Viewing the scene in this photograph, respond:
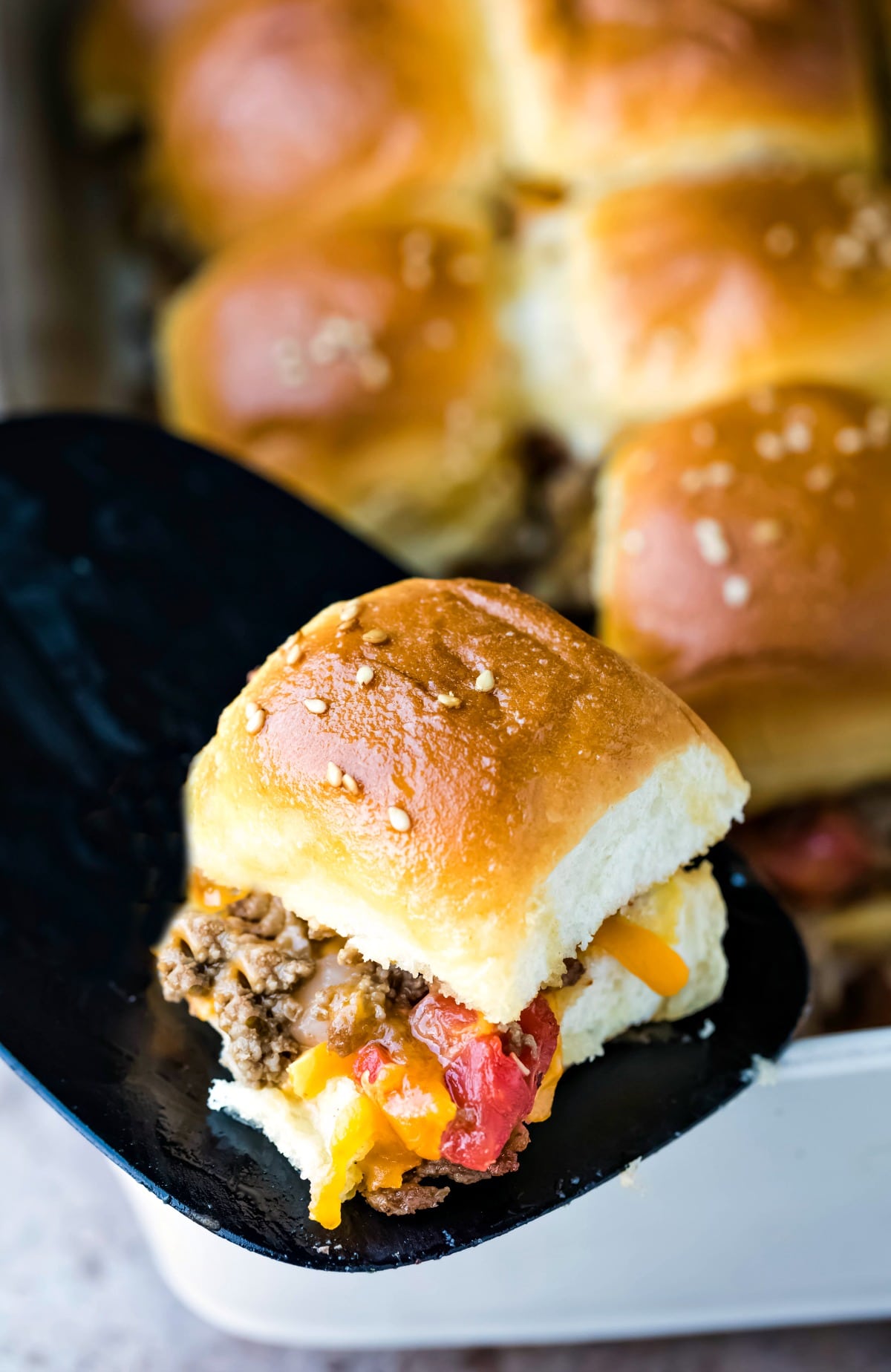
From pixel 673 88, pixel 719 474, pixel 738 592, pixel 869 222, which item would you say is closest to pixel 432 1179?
pixel 738 592

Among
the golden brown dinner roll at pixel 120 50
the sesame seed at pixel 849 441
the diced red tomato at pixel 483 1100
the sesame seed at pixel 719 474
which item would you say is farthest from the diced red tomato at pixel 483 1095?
the golden brown dinner roll at pixel 120 50

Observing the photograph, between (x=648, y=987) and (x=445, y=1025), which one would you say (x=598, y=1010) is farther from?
(x=445, y=1025)

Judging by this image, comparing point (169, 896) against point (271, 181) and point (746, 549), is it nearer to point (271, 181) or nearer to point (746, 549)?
point (746, 549)

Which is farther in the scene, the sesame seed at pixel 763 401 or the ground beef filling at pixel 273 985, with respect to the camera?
the sesame seed at pixel 763 401

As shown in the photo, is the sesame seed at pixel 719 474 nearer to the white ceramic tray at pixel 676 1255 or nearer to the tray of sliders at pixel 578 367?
the tray of sliders at pixel 578 367

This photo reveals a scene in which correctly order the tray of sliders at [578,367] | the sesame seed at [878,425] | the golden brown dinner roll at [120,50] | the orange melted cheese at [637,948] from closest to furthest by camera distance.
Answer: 1. the orange melted cheese at [637,948]
2. the tray of sliders at [578,367]
3. the sesame seed at [878,425]
4. the golden brown dinner roll at [120,50]

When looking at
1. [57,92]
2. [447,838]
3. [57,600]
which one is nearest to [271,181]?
[57,92]
